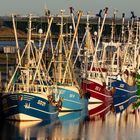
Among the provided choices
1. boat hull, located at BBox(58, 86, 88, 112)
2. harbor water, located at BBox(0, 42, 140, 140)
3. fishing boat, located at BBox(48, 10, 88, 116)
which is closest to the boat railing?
harbor water, located at BBox(0, 42, 140, 140)

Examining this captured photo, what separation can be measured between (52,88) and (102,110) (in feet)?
36.9

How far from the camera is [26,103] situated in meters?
65.2

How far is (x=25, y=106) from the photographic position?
65312 millimetres

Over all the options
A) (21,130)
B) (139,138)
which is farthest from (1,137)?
(139,138)

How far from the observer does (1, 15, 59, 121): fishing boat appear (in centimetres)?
6525

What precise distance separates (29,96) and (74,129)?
12.8 feet

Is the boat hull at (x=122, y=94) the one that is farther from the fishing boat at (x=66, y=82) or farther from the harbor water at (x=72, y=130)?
the harbor water at (x=72, y=130)

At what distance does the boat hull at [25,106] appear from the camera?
65.1 meters

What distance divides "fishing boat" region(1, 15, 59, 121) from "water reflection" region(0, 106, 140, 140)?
767 mm

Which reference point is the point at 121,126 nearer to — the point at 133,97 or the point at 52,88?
A: the point at 52,88

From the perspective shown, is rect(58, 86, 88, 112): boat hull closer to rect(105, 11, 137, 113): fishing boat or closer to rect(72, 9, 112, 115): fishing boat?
rect(72, 9, 112, 115): fishing boat

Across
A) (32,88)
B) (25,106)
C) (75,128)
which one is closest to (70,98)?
(32,88)

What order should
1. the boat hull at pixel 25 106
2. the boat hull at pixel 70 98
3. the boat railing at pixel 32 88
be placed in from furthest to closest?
1. the boat hull at pixel 70 98
2. the boat railing at pixel 32 88
3. the boat hull at pixel 25 106

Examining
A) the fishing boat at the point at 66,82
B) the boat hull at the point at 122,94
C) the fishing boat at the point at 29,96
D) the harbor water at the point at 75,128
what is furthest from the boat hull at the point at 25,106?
the boat hull at the point at 122,94
